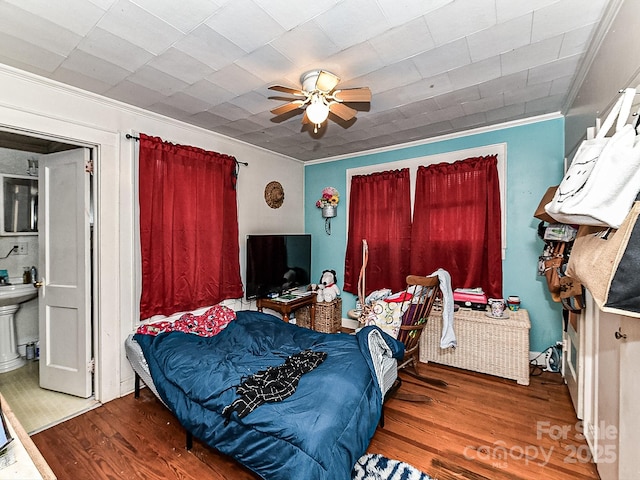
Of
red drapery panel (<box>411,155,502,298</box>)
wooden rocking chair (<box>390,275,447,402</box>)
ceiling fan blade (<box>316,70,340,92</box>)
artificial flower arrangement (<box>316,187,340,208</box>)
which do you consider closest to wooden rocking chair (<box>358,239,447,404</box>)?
wooden rocking chair (<box>390,275,447,402</box>)

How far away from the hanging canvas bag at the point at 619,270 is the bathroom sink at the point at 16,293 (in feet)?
14.4

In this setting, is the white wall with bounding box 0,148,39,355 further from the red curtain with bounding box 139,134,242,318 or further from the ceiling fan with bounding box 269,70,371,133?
the ceiling fan with bounding box 269,70,371,133

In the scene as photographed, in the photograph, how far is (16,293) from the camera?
9.78 feet

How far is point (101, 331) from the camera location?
8.27 ft

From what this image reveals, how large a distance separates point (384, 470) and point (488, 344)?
68.3 inches

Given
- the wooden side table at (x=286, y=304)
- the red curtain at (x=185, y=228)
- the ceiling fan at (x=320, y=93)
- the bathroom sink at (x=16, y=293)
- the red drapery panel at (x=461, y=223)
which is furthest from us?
the wooden side table at (x=286, y=304)

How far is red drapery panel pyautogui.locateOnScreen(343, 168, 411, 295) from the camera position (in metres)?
3.75

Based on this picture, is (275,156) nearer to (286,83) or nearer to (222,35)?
(286,83)

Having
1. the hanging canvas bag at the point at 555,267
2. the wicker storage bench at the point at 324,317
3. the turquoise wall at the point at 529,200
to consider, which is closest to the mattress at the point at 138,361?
the wicker storage bench at the point at 324,317

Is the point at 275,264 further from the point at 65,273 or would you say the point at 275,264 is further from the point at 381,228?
the point at 65,273

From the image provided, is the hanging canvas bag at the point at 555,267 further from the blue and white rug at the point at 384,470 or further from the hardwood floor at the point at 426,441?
the blue and white rug at the point at 384,470

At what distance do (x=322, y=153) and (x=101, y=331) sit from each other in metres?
3.20

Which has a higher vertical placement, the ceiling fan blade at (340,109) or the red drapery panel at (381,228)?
the ceiling fan blade at (340,109)

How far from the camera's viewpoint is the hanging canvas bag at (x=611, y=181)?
36.7 inches
